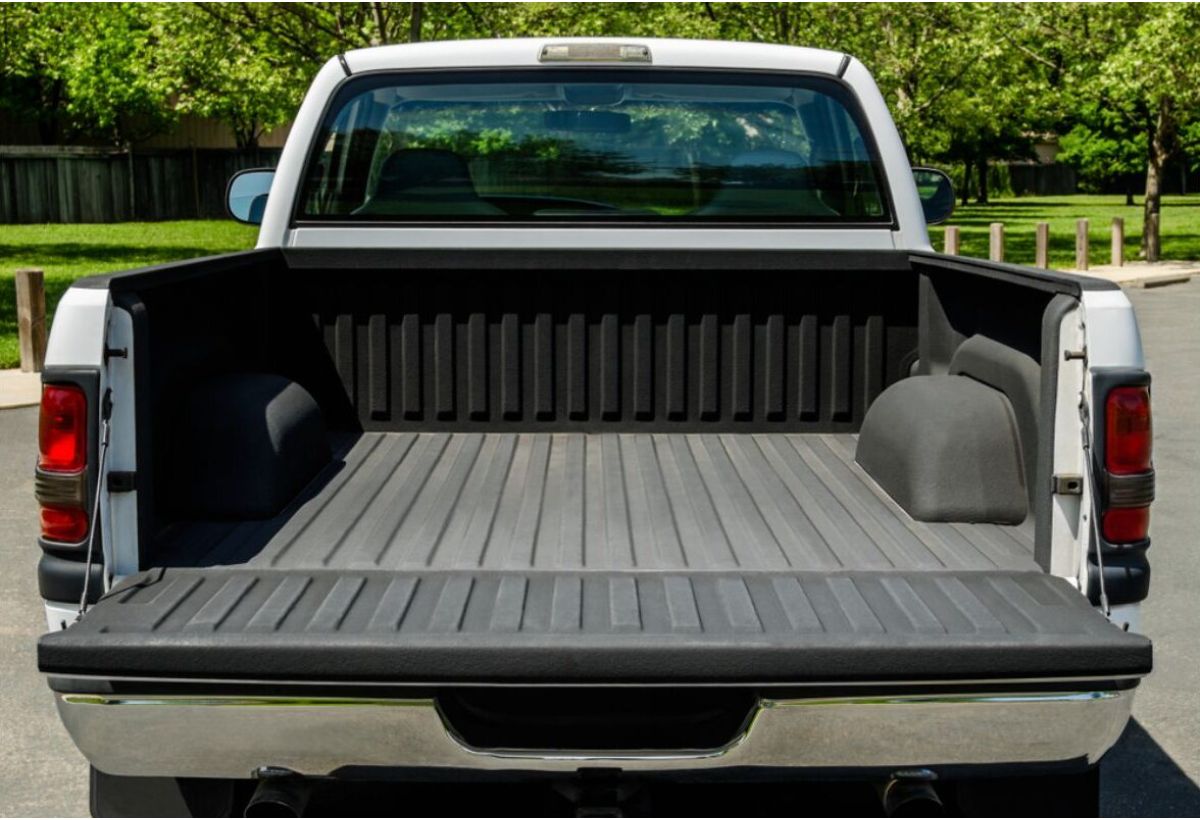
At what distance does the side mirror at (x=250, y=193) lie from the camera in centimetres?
539

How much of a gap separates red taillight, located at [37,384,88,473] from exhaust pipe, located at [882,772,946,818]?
1693mm

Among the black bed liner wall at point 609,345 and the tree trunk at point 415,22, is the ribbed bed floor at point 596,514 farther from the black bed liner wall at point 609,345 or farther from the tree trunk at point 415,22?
the tree trunk at point 415,22

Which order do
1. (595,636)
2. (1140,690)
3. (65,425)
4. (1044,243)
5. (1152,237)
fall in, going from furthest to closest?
(1152,237) → (1044,243) → (1140,690) → (65,425) → (595,636)

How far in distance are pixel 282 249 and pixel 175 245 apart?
24832 millimetres

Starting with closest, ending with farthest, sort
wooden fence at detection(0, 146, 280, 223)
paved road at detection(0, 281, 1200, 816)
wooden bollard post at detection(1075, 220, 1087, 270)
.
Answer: paved road at detection(0, 281, 1200, 816) < wooden bollard post at detection(1075, 220, 1087, 270) < wooden fence at detection(0, 146, 280, 223)

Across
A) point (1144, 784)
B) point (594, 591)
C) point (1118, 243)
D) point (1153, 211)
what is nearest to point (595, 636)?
point (594, 591)

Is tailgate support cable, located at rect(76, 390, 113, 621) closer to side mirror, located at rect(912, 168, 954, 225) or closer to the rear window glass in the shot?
the rear window glass

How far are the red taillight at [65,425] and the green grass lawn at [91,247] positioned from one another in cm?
1160

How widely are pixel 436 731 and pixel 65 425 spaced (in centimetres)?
96

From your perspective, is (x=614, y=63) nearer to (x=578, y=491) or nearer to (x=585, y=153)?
(x=585, y=153)

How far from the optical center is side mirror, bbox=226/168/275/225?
5395 mm

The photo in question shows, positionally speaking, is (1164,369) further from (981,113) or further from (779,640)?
(981,113)

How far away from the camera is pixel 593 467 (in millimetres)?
4355

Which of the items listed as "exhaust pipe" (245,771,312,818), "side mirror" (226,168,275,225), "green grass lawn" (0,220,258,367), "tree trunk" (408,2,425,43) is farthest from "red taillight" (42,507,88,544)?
"tree trunk" (408,2,425,43)
